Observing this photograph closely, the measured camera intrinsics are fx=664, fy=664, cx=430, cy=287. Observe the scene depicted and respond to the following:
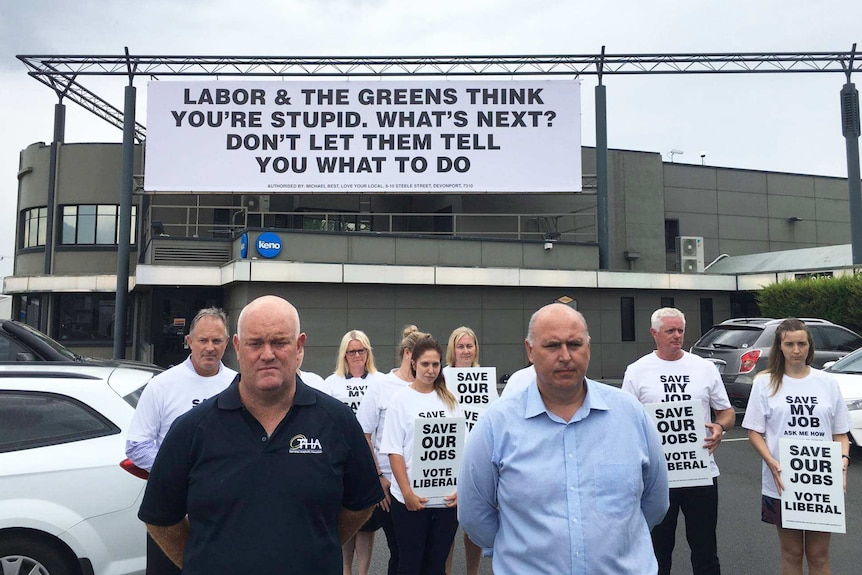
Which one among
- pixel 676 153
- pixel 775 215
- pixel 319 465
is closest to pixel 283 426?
pixel 319 465

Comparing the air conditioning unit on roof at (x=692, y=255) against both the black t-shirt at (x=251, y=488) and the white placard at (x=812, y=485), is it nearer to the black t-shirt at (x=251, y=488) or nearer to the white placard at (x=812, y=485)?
the white placard at (x=812, y=485)

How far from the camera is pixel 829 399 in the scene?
165 inches

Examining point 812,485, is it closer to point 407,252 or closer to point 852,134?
point 407,252

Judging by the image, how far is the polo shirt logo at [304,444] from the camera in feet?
7.28

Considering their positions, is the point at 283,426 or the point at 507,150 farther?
the point at 507,150

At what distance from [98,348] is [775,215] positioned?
28113 mm

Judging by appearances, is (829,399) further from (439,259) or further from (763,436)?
(439,259)

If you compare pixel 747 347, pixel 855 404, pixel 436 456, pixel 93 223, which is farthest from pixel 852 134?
pixel 93 223

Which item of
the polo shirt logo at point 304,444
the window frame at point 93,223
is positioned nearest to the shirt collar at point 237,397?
the polo shirt logo at point 304,444

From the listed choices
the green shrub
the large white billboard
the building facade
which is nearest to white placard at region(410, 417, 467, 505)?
the building facade

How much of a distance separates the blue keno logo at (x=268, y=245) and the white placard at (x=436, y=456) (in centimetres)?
1468

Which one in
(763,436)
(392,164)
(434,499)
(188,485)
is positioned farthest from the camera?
(392,164)

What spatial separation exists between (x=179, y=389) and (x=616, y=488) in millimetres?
2584

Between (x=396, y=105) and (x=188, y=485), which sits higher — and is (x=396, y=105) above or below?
above
